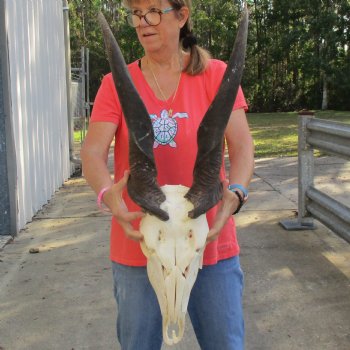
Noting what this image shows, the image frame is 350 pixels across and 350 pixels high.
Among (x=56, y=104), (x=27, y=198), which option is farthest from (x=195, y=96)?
(x=56, y=104)

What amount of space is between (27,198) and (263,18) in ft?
118

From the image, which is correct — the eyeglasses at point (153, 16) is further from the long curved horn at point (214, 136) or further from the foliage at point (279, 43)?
the foliage at point (279, 43)

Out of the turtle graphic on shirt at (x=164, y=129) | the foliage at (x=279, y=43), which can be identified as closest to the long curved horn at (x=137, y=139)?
the turtle graphic on shirt at (x=164, y=129)

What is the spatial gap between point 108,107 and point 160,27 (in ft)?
1.37

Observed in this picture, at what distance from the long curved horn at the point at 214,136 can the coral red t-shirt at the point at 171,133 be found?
0.25m

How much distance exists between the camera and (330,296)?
4.68 meters

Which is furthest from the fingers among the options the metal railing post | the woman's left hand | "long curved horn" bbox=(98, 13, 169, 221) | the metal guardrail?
the metal railing post

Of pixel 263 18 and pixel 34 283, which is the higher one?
pixel 263 18

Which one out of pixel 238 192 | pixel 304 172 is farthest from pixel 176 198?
pixel 304 172

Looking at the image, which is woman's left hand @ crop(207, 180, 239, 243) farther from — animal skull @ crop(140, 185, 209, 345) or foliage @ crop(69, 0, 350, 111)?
foliage @ crop(69, 0, 350, 111)

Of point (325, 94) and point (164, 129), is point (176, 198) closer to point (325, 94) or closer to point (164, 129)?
point (164, 129)

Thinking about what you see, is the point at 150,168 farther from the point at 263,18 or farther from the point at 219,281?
the point at 263,18

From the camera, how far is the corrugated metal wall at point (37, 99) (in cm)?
670

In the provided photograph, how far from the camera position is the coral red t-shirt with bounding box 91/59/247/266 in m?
2.35
